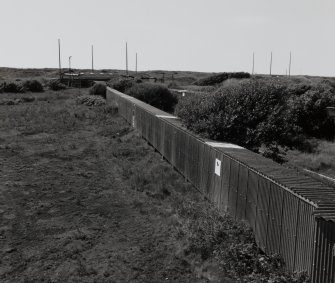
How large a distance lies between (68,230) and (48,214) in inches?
72.5

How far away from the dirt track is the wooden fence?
55.1 inches

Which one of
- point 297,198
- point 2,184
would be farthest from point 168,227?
point 2,184

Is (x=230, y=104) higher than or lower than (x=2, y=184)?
higher

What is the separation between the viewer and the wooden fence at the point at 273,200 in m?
8.07

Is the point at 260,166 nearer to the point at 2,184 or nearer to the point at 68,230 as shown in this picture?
the point at 68,230

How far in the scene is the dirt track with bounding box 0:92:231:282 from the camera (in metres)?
10.7

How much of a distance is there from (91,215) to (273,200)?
6.89m

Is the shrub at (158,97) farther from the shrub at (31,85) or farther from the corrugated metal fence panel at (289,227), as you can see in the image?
the corrugated metal fence panel at (289,227)

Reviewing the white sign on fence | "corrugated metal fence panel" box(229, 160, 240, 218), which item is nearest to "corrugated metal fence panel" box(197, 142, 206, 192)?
the white sign on fence

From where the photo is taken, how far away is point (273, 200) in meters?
10.1

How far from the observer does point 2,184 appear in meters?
18.4

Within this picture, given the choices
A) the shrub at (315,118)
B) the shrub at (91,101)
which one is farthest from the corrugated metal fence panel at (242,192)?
the shrub at (91,101)

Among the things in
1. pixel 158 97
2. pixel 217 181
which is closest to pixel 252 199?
pixel 217 181

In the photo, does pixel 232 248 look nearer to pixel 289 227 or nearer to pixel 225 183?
pixel 289 227
